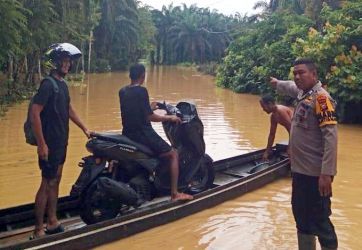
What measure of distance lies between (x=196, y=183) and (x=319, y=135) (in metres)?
2.83

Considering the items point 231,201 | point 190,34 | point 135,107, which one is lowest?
point 231,201

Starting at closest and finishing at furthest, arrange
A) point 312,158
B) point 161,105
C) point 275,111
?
point 312,158
point 161,105
point 275,111

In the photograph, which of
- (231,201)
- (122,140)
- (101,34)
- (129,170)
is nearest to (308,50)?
(231,201)

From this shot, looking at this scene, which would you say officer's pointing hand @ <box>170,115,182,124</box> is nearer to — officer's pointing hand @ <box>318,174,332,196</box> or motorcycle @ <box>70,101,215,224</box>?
motorcycle @ <box>70,101,215,224</box>

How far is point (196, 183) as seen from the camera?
21.5ft

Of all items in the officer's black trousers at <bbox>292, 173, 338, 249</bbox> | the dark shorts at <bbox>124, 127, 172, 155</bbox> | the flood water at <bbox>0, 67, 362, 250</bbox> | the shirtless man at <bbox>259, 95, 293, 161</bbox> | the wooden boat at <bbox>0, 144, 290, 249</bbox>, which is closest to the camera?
the officer's black trousers at <bbox>292, 173, 338, 249</bbox>

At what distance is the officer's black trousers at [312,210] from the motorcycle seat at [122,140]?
194 cm

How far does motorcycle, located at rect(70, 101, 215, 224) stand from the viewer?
16.8 ft

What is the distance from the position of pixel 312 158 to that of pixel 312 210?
0.44 m

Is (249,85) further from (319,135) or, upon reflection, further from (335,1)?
(319,135)

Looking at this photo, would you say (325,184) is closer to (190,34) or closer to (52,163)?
(52,163)

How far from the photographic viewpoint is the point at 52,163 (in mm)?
4668

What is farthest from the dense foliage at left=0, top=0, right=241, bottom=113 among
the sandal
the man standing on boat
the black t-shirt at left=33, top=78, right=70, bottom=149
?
the man standing on boat

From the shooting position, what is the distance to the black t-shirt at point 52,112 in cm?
453
